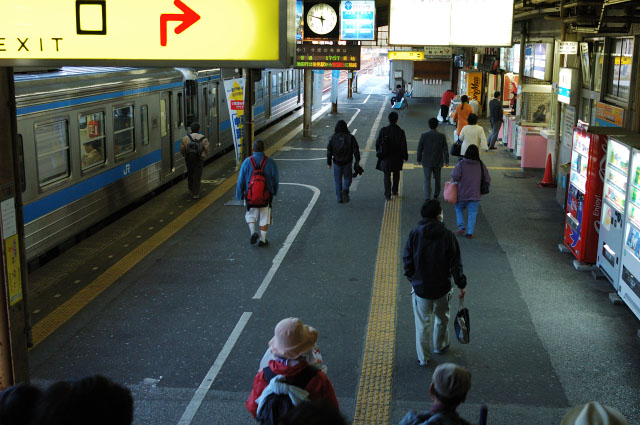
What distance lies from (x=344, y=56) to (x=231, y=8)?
14495 mm

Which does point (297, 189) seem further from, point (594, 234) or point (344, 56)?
point (594, 234)

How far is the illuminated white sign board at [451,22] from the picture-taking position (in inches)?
376

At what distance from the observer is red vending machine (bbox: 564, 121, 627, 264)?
938cm

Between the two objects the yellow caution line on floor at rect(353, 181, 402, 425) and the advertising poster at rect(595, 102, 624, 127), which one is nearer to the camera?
the yellow caution line on floor at rect(353, 181, 402, 425)

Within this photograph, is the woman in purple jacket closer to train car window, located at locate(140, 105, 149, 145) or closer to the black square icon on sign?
train car window, located at locate(140, 105, 149, 145)

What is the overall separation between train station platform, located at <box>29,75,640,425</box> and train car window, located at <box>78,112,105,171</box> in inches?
45.5

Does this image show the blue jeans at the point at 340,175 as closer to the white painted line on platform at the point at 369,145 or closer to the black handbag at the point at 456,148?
the white painted line on platform at the point at 369,145

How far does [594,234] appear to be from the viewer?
9586 mm

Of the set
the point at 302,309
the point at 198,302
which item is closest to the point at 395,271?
the point at 302,309

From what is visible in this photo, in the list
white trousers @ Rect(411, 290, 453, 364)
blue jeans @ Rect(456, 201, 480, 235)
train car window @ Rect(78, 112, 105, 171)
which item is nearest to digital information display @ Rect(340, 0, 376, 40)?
blue jeans @ Rect(456, 201, 480, 235)

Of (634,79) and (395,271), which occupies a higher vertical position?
(634,79)

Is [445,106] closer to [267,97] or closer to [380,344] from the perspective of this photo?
[267,97]

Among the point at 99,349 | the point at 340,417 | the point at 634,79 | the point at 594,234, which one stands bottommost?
the point at 99,349

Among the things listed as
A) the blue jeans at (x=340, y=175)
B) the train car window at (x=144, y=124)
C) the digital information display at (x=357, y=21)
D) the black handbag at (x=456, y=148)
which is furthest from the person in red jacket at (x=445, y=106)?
the train car window at (x=144, y=124)
